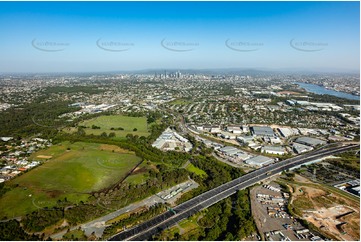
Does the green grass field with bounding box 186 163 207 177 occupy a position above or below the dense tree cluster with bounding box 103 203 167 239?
below

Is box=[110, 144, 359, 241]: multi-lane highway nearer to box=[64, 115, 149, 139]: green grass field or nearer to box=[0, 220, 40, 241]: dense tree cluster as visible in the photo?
box=[0, 220, 40, 241]: dense tree cluster

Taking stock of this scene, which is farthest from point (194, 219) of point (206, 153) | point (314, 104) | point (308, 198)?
point (314, 104)

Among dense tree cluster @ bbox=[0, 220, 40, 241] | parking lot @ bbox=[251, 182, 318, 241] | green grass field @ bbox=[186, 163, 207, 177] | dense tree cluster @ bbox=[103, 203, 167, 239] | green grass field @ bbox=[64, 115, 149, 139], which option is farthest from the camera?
green grass field @ bbox=[64, 115, 149, 139]

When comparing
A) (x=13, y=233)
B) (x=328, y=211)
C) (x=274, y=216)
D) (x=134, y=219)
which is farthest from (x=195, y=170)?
(x=13, y=233)

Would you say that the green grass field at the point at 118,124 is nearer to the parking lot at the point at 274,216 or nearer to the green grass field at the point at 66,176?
the green grass field at the point at 66,176

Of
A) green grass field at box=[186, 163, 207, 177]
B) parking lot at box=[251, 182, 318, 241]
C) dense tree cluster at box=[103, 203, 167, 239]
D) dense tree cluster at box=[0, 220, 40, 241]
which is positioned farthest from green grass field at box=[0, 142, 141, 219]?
parking lot at box=[251, 182, 318, 241]

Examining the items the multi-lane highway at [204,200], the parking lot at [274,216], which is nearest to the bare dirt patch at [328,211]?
the parking lot at [274,216]

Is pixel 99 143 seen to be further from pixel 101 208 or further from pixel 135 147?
pixel 101 208
